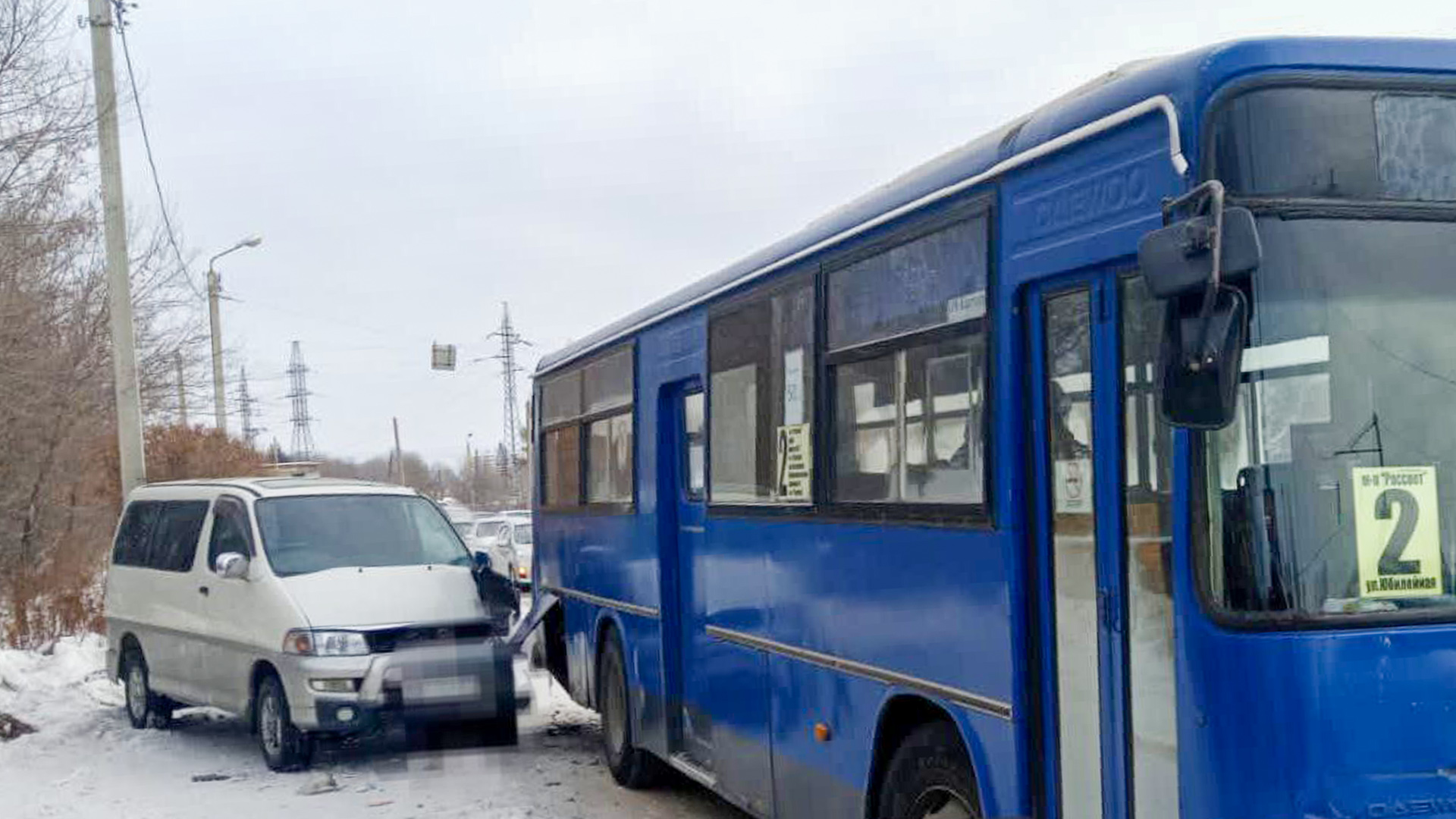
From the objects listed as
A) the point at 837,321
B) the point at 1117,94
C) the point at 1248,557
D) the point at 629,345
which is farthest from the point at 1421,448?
the point at 629,345

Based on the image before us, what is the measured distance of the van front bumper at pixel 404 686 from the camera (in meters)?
10.4

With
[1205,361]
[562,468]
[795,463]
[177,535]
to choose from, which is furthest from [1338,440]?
[177,535]

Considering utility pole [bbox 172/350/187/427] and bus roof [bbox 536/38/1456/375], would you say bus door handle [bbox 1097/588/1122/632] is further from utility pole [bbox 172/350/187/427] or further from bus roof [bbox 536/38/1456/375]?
utility pole [bbox 172/350/187/427]

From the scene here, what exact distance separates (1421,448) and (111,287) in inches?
595

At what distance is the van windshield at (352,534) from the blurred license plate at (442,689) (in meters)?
1.00

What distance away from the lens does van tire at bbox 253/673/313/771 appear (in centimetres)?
1063

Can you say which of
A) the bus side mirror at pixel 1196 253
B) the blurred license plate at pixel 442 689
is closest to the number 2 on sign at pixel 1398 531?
the bus side mirror at pixel 1196 253

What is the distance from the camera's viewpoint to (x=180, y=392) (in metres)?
30.1

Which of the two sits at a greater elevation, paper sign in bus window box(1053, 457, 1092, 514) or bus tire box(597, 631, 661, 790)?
paper sign in bus window box(1053, 457, 1092, 514)

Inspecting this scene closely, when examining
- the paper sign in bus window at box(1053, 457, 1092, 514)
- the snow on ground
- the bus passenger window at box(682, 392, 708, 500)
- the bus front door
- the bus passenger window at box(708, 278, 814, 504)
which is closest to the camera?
the bus front door

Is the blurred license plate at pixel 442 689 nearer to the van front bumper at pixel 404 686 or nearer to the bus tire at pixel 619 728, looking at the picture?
the van front bumper at pixel 404 686

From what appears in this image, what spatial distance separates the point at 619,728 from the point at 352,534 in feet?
9.38

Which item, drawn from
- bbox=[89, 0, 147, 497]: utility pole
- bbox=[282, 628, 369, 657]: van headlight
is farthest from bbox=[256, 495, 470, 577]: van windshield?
bbox=[89, 0, 147, 497]: utility pole

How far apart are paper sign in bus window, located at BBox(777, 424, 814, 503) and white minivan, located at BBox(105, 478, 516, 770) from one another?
4677 mm
